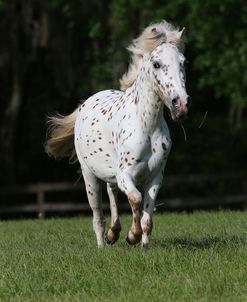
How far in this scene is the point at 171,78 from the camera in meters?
8.28

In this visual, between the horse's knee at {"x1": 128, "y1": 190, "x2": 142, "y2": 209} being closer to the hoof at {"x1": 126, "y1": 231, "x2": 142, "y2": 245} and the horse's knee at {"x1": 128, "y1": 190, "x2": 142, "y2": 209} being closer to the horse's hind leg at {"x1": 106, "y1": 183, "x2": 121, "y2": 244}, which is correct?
the hoof at {"x1": 126, "y1": 231, "x2": 142, "y2": 245}

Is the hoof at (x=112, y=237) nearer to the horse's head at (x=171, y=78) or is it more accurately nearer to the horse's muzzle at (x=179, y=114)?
the horse's head at (x=171, y=78)

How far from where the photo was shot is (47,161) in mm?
26531

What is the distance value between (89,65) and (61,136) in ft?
54.2

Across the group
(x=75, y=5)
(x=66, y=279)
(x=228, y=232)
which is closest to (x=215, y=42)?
(x=75, y=5)

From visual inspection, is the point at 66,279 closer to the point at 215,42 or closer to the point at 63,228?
the point at 63,228

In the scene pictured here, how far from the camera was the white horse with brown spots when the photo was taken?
8406mm

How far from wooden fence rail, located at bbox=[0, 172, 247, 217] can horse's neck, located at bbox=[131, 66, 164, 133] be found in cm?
1501

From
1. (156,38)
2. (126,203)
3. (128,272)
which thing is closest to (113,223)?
(156,38)

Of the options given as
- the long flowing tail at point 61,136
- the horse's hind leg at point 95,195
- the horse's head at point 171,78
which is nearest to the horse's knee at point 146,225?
the horse's head at point 171,78

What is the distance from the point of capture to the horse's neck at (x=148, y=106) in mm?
8844

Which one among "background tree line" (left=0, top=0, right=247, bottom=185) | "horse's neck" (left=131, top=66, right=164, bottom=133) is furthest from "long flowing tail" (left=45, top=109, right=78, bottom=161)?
"background tree line" (left=0, top=0, right=247, bottom=185)

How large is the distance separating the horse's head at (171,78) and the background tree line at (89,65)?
16166mm

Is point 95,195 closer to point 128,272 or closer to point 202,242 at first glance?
point 202,242
